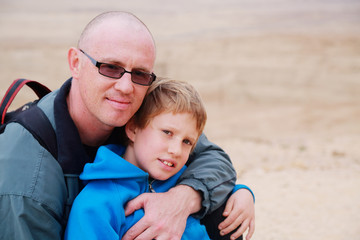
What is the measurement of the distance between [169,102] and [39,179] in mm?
919

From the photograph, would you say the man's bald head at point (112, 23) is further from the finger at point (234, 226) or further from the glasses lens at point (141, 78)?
the finger at point (234, 226)

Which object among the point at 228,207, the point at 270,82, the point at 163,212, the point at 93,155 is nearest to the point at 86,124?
the point at 93,155

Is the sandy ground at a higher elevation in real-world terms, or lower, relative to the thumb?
lower

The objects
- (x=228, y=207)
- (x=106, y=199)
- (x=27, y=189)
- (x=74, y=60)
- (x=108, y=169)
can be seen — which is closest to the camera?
(x=27, y=189)

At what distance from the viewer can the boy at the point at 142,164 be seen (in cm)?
228

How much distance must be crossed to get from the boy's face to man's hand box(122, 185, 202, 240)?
0.44ft

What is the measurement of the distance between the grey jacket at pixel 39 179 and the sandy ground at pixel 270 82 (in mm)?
2858

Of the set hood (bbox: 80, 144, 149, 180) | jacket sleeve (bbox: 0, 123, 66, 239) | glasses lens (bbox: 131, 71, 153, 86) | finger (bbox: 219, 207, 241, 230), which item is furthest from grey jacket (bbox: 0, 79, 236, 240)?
glasses lens (bbox: 131, 71, 153, 86)

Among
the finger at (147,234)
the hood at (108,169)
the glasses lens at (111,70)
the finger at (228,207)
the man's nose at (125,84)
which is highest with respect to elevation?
the glasses lens at (111,70)

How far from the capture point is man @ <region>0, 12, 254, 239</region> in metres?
2.17

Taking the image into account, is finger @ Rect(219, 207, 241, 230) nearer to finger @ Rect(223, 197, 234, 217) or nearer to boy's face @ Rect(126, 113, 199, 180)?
finger @ Rect(223, 197, 234, 217)

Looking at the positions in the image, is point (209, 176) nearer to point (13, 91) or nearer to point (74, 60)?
point (74, 60)

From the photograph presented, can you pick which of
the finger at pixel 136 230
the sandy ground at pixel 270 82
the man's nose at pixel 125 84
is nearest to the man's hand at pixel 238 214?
the finger at pixel 136 230

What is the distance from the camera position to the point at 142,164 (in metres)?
2.72
